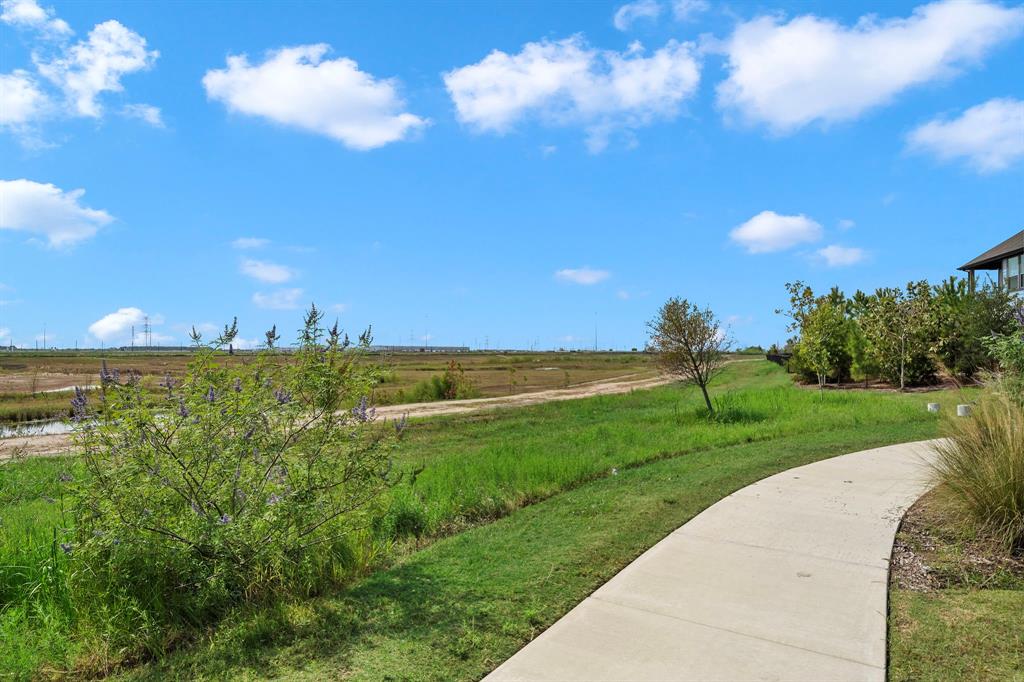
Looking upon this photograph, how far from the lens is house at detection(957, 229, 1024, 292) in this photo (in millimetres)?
37781

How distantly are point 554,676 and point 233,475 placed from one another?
2465mm

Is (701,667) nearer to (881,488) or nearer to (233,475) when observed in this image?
(233,475)

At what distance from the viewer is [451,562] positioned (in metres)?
5.25

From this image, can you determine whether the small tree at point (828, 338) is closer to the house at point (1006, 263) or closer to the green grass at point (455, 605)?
the house at point (1006, 263)

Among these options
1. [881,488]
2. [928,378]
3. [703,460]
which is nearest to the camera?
[881,488]

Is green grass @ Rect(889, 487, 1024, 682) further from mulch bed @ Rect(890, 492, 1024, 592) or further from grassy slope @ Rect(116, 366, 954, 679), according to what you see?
grassy slope @ Rect(116, 366, 954, 679)

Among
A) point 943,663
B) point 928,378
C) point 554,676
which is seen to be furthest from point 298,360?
point 928,378

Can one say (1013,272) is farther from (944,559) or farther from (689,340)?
(944,559)

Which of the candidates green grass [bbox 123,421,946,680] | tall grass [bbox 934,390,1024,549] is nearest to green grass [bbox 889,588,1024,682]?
tall grass [bbox 934,390,1024,549]

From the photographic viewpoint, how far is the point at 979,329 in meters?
22.0

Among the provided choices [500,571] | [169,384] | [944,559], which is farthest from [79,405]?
[944,559]

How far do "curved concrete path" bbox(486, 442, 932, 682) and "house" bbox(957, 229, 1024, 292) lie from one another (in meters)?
38.7

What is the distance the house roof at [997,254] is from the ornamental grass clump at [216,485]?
4555 centimetres

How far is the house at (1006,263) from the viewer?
37781 mm
